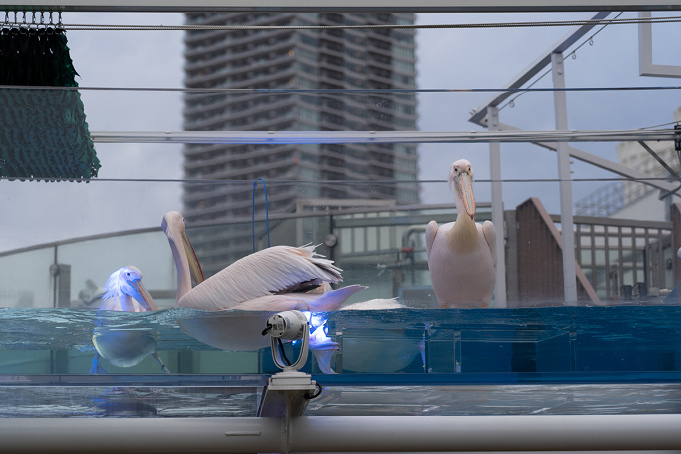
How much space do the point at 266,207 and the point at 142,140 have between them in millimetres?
617

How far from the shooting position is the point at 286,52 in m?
29.6

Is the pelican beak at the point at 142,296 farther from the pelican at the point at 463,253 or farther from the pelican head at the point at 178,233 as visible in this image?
the pelican at the point at 463,253

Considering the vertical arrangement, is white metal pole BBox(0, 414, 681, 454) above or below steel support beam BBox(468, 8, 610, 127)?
below

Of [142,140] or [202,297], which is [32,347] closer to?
[202,297]

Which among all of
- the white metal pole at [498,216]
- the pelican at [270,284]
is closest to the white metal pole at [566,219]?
the white metal pole at [498,216]

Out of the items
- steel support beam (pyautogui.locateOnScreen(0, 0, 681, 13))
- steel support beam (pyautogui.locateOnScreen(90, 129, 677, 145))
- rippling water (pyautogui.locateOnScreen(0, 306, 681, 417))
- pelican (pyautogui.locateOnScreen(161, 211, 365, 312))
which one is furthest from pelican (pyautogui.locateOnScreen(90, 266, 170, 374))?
steel support beam (pyautogui.locateOnScreen(0, 0, 681, 13))

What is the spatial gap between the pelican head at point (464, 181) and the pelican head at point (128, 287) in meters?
1.37

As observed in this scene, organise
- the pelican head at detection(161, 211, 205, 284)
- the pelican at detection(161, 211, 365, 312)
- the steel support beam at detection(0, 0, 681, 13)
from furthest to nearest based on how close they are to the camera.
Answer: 1. the pelican head at detection(161, 211, 205, 284)
2. the steel support beam at detection(0, 0, 681, 13)
3. the pelican at detection(161, 211, 365, 312)

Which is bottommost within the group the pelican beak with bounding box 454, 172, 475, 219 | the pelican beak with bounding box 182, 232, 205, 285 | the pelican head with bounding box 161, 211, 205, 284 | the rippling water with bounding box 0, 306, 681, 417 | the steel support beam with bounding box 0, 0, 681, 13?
the rippling water with bounding box 0, 306, 681, 417

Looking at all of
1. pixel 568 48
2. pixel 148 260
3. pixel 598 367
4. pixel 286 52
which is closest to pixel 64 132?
pixel 148 260

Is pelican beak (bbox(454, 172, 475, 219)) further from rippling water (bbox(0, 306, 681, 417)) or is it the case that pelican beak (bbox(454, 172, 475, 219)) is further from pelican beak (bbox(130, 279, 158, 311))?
pelican beak (bbox(130, 279, 158, 311))

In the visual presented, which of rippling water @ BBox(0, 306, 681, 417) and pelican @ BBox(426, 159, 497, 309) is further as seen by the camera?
pelican @ BBox(426, 159, 497, 309)

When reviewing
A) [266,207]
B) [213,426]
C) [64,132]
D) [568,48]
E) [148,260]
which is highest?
[568,48]

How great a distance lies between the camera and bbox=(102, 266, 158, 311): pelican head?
3357 millimetres
